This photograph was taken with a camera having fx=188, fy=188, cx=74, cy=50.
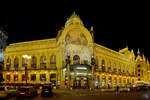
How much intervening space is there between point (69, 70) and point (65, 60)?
4.75 metres

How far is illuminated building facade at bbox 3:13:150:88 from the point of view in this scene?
194ft

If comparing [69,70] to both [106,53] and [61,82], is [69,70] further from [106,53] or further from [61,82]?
[106,53]

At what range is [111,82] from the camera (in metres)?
78.1

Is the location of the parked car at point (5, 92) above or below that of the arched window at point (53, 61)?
below

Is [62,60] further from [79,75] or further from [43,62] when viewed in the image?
[43,62]

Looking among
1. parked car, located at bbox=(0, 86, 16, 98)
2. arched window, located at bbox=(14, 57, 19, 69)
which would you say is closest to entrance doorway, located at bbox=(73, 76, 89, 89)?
arched window, located at bbox=(14, 57, 19, 69)

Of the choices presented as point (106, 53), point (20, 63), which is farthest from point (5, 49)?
point (106, 53)

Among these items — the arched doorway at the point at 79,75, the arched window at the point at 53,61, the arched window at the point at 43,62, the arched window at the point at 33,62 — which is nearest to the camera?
the arched doorway at the point at 79,75

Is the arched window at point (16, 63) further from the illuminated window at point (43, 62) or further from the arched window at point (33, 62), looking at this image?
the illuminated window at point (43, 62)

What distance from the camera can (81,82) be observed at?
60312mm

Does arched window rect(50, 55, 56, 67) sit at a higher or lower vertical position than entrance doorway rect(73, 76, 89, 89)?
higher

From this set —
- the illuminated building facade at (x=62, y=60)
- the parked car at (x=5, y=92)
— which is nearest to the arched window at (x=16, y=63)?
the illuminated building facade at (x=62, y=60)

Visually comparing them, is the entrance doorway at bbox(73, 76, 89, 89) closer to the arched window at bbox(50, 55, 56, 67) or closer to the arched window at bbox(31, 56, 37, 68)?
the arched window at bbox(50, 55, 56, 67)

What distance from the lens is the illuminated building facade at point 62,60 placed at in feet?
194
